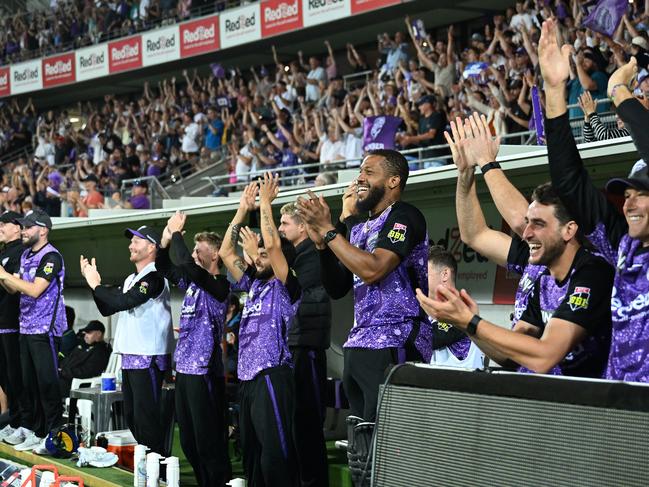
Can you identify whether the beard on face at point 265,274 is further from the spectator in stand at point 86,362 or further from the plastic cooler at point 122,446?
the spectator in stand at point 86,362

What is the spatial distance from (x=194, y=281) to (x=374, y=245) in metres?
2.35

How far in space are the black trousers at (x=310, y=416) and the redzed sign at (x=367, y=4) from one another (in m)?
11.1

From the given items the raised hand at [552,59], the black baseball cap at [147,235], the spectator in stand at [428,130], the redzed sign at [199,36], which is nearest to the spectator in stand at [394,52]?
the spectator in stand at [428,130]

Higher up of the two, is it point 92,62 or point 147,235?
point 92,62

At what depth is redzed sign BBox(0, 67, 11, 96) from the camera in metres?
27.0

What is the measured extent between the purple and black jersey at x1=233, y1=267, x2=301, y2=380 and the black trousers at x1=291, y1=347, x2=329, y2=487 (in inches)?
21.1

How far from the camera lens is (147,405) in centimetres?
725

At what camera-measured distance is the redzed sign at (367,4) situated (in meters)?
16.8

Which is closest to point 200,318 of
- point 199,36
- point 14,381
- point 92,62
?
point 14,381

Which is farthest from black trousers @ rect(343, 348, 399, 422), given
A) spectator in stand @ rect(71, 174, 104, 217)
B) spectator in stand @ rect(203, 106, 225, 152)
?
spectator in stand @ rect(203, 106, 225, 152)

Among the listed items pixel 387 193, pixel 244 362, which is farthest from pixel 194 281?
pixel 387 193

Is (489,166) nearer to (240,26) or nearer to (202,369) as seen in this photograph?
(202,369)

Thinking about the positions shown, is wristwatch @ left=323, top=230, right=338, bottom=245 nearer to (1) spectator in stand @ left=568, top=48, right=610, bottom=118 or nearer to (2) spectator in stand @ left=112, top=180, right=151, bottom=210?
(1) spectator in stand @ left=568, top=48, right=610, bottom=118

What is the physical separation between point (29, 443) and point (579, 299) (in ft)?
21.6
